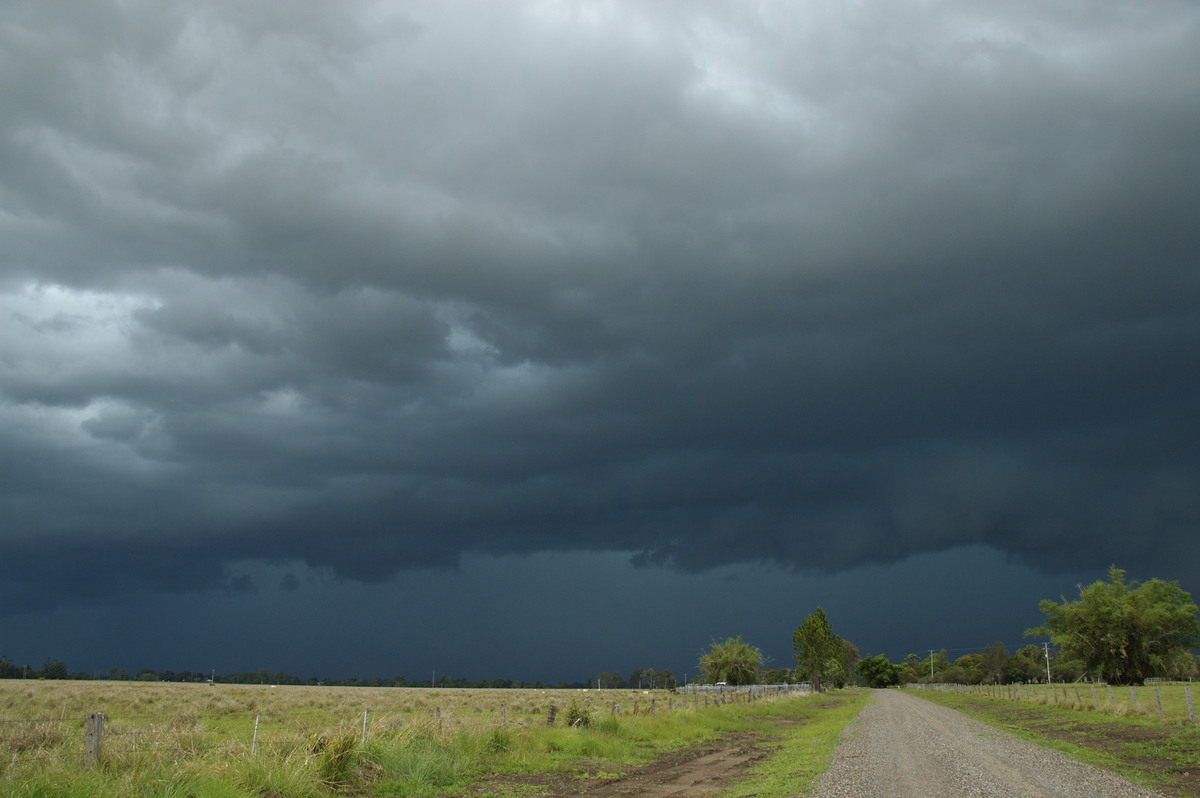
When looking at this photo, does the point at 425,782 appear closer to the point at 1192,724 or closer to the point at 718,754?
the point at 718,754

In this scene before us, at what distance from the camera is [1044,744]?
24828 mm

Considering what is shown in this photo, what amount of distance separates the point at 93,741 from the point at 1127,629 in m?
79.9

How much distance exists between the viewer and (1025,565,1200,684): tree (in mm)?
67938

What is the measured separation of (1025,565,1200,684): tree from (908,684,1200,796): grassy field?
26682 mm

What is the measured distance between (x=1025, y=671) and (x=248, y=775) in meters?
198

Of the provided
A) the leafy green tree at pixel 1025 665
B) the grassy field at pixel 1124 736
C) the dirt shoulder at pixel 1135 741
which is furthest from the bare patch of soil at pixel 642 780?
the leafy green tree at pixel 1025 665

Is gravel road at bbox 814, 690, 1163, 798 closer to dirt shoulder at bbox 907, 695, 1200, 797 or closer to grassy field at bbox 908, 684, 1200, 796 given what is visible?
grassy field at bbox 908, 684, 1200, 796

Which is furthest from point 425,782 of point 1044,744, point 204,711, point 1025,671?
point 1025,671

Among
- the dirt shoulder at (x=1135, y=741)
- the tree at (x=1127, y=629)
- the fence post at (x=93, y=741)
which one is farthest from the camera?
the tree at (x=1127, y=629)

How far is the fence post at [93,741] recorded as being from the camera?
12141 millimetres

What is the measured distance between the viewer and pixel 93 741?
1236 centimetres

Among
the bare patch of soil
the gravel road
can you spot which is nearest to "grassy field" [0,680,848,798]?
the bare patch of soil

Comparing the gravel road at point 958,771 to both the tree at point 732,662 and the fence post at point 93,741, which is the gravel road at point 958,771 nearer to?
the fence post at point 93,741

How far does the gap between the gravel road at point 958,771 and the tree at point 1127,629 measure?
51969 mm
